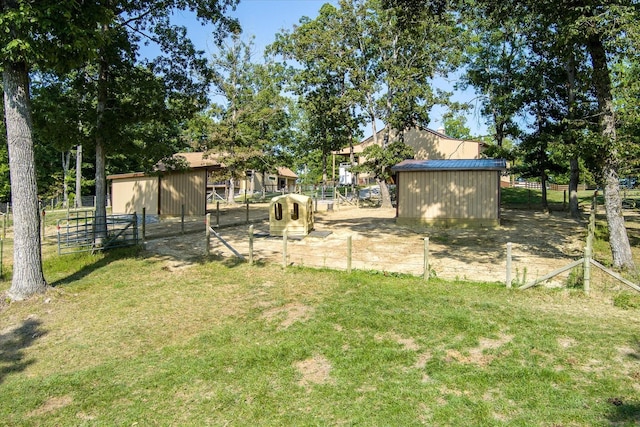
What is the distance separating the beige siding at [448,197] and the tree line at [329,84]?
328 centimetres

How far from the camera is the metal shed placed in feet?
61.1

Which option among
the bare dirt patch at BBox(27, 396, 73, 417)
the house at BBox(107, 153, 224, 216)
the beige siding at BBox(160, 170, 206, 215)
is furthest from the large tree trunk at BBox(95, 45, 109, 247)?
the beige siding at BBox(160, 170, 206, 215)

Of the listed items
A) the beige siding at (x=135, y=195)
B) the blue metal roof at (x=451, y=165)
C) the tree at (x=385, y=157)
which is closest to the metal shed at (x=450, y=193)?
the blue metal roof at (x=451, y=165)

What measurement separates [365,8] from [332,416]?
1231 inches

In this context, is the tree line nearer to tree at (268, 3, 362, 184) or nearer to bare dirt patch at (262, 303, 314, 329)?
tree at (268, 3, 362, 184)

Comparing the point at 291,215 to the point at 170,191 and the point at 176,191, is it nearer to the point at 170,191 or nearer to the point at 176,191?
the point at 176,191

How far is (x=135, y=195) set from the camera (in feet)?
87.1

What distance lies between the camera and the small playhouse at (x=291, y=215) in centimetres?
1675

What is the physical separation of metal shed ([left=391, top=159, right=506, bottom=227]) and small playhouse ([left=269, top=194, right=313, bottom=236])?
18.2ft

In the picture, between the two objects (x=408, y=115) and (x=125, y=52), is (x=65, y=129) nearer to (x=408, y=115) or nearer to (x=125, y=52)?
(x=125, y=52)

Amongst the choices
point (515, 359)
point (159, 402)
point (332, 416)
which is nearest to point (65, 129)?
point (159, 402)

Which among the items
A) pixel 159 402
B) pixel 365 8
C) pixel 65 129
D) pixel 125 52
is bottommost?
pixel 159 402

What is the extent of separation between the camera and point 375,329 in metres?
6.70

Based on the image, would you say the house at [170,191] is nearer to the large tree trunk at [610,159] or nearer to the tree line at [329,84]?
the tree line at [329,84]
